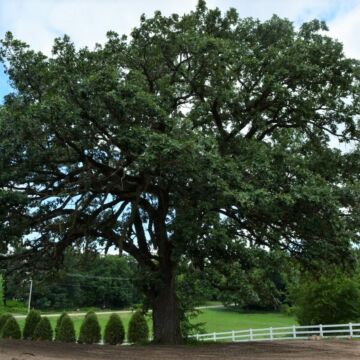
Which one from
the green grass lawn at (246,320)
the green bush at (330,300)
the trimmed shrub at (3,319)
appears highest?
the green bush at (330,300)

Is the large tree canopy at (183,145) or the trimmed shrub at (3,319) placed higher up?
the large tree canopy at (183,145)

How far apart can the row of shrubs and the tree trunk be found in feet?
28.6

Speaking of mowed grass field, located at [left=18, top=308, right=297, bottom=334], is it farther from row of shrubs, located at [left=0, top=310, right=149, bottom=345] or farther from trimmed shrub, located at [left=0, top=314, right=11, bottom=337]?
row of shrubs, located at [left=0, top=310, right=149, bottom=345]

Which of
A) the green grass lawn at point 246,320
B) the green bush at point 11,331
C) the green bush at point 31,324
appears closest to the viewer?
the green bush at point 11,331

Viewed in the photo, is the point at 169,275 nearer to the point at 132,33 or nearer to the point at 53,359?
the point at 53,359

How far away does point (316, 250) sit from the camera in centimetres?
1544

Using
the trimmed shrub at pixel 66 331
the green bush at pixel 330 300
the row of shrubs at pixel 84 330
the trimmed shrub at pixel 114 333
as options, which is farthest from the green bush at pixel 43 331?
→ the green bush at pixel 330 300

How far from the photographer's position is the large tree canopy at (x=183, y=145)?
41.7 ft

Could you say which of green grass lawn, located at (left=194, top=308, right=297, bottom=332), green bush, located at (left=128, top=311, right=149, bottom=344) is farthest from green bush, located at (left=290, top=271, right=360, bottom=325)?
green grass lawn, located at (left=194, top=308, right=297, bottom=332)

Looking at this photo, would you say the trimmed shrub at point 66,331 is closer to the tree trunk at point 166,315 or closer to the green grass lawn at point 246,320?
the tree trunk at point 166,315

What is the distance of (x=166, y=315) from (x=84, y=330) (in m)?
13.5

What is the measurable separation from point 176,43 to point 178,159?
4893mm

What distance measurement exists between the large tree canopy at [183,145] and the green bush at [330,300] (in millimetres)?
13534

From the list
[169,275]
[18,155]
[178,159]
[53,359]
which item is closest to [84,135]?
[18,155]
